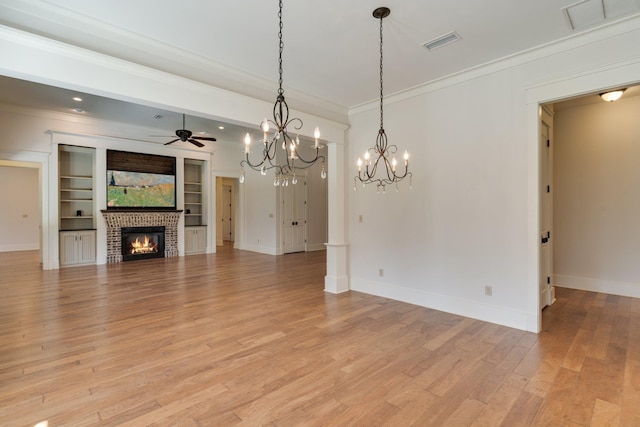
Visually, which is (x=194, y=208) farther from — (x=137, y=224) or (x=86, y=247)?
(x=86, y=247)

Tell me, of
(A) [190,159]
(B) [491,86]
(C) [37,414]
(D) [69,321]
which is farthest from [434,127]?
(A) [190,159]

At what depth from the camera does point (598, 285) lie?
4.85 meters

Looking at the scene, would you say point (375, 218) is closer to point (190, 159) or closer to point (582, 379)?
point (582, 379)

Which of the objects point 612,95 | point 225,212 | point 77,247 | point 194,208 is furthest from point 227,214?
point 612,95

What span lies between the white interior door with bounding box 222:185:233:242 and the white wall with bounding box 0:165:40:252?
555 cm

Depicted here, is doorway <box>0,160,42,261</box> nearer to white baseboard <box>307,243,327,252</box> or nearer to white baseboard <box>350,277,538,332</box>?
white baseboard <box>307,243,327,252</box>

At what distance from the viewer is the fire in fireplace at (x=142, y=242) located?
7883 mm

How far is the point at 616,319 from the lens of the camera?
367cm

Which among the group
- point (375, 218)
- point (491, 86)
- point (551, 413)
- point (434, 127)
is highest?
point (491, 86)

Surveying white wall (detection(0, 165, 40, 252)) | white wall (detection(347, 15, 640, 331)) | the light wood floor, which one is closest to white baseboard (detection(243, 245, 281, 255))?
the light wood floor

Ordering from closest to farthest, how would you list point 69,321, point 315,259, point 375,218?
point 69,321 → point 375,218 → point 315,259

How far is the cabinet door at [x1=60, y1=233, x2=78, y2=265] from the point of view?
6965mm

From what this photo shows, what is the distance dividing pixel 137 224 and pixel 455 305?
768 cm

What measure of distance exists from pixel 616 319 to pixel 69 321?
6515 millimetres
